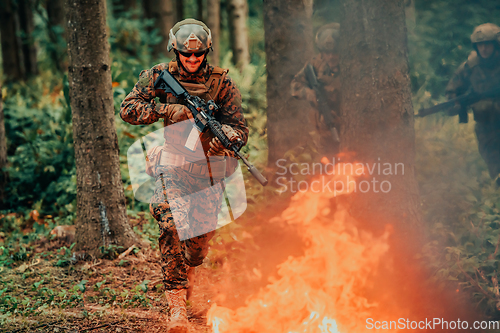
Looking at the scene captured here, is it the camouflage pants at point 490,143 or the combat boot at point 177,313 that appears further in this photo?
the camouflage pants at point 490,143

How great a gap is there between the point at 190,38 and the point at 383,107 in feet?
6.89

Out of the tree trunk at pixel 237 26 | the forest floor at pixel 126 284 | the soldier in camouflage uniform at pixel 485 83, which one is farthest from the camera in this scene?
the tree trunk at pixel 237 26

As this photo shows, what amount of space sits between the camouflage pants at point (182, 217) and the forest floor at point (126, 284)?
2.06 ft

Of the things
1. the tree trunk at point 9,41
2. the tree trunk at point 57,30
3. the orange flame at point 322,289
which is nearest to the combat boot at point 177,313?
the orange flame at point 322,289

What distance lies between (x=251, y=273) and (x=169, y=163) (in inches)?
80.9

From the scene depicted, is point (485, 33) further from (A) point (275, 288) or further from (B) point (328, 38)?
(A) point (275, 288)

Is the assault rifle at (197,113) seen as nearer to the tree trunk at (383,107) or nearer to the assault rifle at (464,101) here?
the tree trunk at (383,107)

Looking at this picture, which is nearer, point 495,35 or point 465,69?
point 495,35

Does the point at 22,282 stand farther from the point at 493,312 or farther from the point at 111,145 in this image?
the point at 493,312

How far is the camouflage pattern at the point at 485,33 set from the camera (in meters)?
6.62

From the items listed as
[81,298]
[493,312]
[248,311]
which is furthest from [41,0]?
A: [493,312]

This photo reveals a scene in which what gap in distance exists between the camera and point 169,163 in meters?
4.15

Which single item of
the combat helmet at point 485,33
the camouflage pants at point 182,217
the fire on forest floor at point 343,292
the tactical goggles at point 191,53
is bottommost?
the fire on forest floor at point 343,292

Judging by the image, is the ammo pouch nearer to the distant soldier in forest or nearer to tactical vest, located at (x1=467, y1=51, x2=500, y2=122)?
the distant soldier in forest
